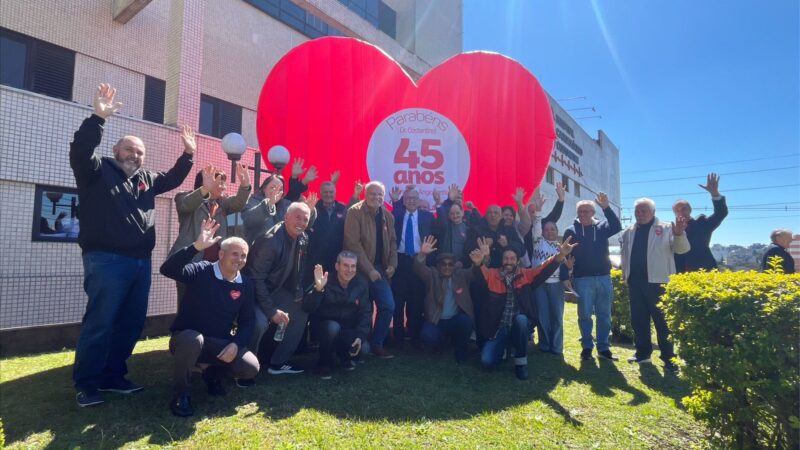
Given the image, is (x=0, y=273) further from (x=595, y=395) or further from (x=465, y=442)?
(x=595, y=395)

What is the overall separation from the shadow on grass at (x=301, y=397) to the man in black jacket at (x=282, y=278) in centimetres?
34

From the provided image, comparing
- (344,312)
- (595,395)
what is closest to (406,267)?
(344,312)

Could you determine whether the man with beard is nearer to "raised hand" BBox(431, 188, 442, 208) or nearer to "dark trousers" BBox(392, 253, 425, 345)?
"dark trousers" BBox(392, 253, 425, 345)

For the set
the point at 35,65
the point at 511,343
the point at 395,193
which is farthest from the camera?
the point at 35,65

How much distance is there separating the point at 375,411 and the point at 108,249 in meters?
2.49

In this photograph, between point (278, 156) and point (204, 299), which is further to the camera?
point (278, 156)

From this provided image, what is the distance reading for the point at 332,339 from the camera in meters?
4.03

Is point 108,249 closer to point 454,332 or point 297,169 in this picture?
point 297,169

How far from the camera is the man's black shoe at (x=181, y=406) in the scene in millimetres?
3065

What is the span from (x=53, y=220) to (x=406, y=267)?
218 inches

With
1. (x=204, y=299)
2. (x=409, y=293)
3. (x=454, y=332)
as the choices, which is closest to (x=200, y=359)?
(x=204, y=299)

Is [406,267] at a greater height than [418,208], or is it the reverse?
[418,208]

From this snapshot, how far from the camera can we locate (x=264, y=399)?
3477 mm

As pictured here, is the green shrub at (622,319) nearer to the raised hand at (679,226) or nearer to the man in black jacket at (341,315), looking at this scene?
the raised hand at (679,226)
